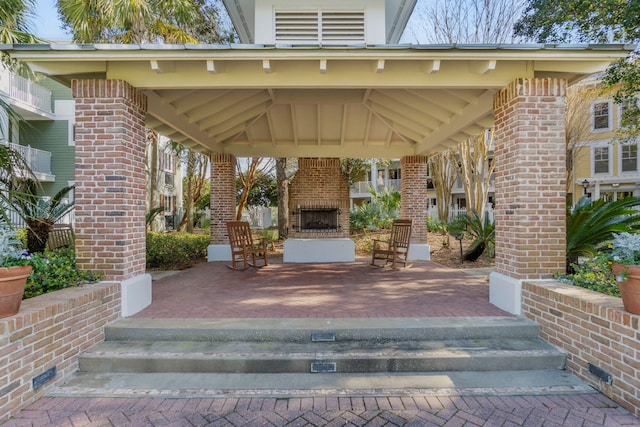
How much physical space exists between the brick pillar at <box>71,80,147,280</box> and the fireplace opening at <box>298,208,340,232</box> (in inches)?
231

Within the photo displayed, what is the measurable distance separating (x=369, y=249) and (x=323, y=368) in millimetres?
7553

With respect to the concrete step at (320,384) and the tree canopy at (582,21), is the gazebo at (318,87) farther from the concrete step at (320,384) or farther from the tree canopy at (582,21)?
the tree canopy at (582,21)

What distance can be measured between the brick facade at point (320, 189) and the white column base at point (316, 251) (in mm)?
1180

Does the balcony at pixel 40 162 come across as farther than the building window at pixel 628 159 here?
No

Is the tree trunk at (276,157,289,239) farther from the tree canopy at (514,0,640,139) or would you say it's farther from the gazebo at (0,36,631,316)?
the tree canopy at (514,0,640,139)

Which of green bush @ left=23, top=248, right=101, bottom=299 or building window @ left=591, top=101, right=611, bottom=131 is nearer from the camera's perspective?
green bush @ left=23, top=248, right=101, bottom=299

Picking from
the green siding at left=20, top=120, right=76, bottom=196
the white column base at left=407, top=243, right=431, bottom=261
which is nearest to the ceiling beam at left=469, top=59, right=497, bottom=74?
the white column base at left=407, top=243, right=431, bottom=261

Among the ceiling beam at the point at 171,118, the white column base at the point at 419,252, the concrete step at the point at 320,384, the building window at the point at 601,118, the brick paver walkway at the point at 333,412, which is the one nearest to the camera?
the brick paver walkway at the point at 333,412

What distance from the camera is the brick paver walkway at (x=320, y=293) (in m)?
3.94

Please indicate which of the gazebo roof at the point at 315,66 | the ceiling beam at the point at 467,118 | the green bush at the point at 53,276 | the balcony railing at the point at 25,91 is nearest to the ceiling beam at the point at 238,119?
the gazebo roof at the point at 315,66

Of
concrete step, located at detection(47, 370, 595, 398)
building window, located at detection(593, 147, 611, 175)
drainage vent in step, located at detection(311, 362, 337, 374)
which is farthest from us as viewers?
building window, located at detection(593, 147, 611, 175)

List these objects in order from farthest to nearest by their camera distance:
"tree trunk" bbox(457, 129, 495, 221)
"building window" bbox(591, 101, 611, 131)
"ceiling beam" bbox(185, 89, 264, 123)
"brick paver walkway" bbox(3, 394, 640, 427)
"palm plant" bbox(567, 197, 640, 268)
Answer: "building window" bbox(591, 101, 611, 131), "tree trunk" bbox(457, 129, 495, 221), "ceiling beam" bbox(185, 89, 264, 123), "palm plant" bbox(567, 197, 640, 268), "brick paver walkway" bbox(3, 394, 640, 427)

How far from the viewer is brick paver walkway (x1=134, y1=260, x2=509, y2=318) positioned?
3939 mm

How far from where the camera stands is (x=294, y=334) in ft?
11.0
